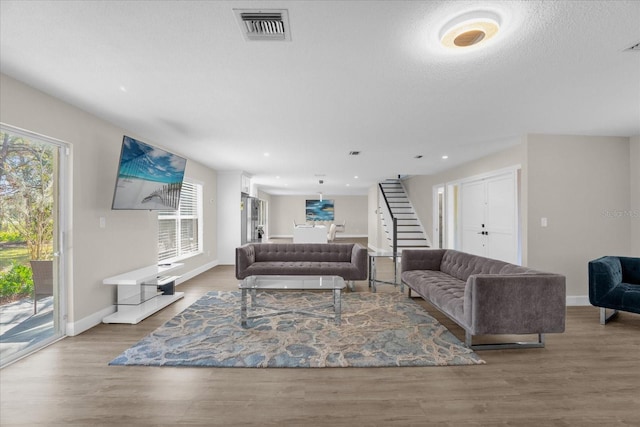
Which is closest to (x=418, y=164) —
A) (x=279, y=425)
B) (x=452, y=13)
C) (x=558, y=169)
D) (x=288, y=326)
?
(x=558, y=169)

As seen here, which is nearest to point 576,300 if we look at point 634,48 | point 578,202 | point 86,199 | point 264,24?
point 578,202

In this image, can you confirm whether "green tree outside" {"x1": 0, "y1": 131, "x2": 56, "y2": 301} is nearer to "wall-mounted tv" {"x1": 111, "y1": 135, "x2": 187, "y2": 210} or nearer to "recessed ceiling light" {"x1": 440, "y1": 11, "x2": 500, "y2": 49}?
"wall-mounted tv" {"x1": 111, "y1": 135, "x2": 187, "y2": 210}

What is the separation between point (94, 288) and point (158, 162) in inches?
69.4

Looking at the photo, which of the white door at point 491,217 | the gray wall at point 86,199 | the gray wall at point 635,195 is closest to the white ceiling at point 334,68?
the gray wall at point 86,199

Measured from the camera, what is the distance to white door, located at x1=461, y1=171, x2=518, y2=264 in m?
5.41

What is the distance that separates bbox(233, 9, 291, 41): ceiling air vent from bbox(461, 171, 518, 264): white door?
4969mm

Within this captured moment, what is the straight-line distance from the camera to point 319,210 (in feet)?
53.5

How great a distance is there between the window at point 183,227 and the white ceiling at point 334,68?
6.20 feet

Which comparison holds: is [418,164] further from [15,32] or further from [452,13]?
[15,32]

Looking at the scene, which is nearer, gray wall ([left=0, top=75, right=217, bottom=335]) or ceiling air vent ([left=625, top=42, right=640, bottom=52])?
ceiling air vent ([left=625, top=42, right=640, bottom=52])

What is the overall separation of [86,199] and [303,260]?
3.45 m

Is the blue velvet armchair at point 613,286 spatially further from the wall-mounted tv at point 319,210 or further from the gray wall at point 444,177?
the wall-mounted tv at point 319,210

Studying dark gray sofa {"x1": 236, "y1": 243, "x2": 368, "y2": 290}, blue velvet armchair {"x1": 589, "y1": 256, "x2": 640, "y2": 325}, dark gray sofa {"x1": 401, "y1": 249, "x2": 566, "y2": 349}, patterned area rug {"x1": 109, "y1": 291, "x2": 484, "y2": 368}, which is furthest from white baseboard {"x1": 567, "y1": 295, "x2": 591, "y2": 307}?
dark gray sofa {"x1": 236, "y1": 243, "x2": 368, "y2": 290}

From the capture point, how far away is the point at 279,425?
76.2 inches
